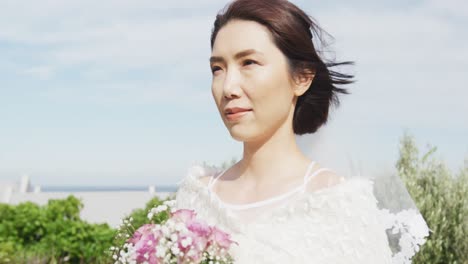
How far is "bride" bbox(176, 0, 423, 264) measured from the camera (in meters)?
3.40

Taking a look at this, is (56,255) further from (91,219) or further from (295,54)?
(295,54)

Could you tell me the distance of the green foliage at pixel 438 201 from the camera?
8031 millimetres

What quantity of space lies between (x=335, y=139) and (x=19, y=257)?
580 cm

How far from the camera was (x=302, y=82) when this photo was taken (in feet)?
12.2

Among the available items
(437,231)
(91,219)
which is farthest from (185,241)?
(91,219)

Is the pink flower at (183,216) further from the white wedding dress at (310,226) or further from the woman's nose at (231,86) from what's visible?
the woman's nose at (231,86)

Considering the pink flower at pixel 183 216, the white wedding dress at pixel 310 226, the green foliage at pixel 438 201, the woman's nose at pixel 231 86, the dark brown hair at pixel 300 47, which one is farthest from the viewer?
the green foliage at pixel 438 201

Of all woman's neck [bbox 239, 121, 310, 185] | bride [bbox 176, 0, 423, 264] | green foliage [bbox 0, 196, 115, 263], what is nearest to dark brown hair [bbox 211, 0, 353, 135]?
bride [bbox 176, 0, 423, 264]

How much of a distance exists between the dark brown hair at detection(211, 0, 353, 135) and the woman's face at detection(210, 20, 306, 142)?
57 mm

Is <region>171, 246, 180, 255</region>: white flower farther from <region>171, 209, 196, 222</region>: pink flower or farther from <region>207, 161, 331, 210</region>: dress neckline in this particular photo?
<region>207, 161, 331, 210</region>: dress neckline

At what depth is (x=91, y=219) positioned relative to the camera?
14.5 m

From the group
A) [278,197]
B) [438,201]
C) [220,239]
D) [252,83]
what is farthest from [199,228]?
[438,201]

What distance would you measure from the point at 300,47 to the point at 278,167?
2.15ft

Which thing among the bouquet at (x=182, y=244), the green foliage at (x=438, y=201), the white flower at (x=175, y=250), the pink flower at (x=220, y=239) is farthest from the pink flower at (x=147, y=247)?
the green foliage at (x=438, y=201)
